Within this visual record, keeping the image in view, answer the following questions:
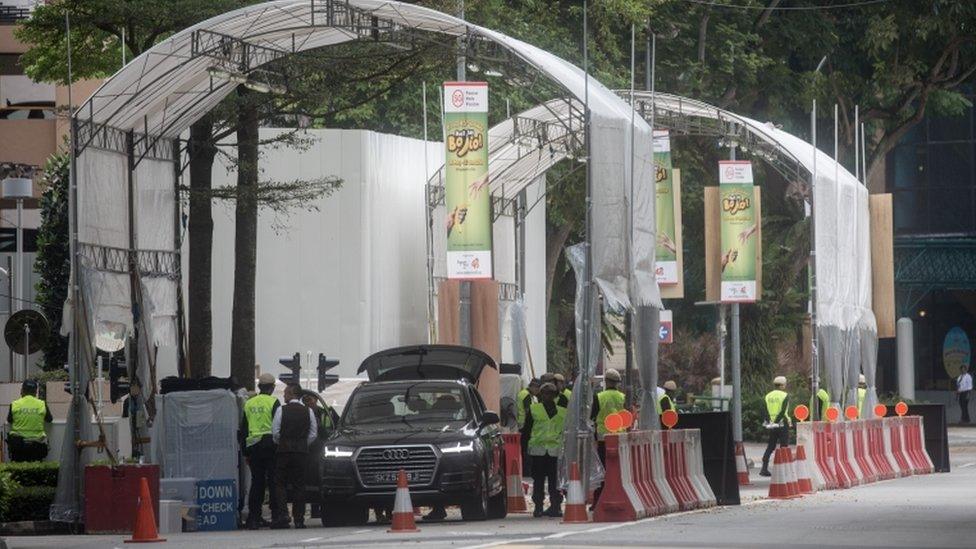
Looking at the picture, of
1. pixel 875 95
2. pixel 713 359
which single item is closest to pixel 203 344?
pixel 875 95

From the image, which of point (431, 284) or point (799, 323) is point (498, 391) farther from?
point (799, 323)

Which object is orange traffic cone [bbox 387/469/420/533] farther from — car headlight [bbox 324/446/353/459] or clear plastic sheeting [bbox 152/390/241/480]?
clear plastic sheeting [bbox 152/390/241/480]

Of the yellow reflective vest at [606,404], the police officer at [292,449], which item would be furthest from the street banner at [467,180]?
the police officer at [292,449]

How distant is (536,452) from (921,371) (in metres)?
46.2

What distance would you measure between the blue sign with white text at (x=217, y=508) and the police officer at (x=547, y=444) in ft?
Answer: 11.8

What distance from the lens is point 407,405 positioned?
82.8ft

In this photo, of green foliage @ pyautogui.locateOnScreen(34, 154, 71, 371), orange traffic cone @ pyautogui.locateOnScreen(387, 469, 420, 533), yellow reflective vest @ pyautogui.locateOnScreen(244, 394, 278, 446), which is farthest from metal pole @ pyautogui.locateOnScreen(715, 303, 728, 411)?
orange traffic cone @ pyautogui.locateOnScreen(387, 469, 420, 533)

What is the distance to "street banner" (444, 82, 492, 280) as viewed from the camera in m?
31.1

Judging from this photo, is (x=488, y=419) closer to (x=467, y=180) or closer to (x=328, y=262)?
(x=467, y=180)

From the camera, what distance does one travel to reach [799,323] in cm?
5622

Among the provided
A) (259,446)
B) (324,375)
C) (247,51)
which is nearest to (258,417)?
(259,446)

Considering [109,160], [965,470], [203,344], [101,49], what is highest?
[101,49]

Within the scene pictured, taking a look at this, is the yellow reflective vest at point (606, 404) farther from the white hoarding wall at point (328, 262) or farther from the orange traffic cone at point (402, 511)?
the white hoarding wall at point (328, 262)

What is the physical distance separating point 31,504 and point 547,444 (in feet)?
21.7
